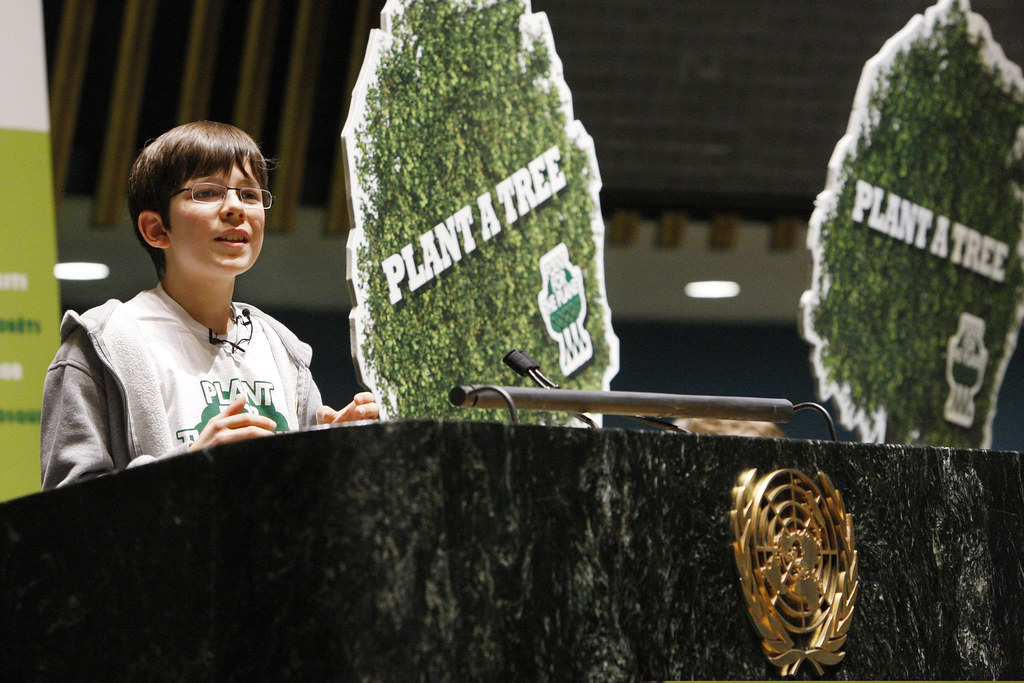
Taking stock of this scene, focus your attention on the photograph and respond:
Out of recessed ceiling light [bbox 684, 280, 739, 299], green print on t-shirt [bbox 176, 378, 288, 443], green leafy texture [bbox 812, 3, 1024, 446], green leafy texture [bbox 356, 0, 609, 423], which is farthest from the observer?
recessed ceiling light [bbox 684, 280, 739, 299]

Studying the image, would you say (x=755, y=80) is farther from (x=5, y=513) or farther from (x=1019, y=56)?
(x=5, y=513)

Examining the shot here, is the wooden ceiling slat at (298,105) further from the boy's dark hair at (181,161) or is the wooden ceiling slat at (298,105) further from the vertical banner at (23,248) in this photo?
the boy's dark hair at (181,161)

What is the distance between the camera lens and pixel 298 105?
457 centimetres

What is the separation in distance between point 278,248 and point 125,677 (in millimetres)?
3938

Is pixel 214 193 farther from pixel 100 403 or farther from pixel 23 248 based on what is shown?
pixel 23 248

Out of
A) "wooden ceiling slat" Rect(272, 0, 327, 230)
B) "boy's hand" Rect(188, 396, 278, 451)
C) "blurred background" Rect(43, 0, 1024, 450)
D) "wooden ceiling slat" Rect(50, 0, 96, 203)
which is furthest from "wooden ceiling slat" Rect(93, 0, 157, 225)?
"boy's hand" Rect(188, 396, 278, 451)

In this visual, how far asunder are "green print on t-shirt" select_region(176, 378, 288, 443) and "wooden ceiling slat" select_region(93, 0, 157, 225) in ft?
8.25

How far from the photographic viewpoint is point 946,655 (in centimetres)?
166

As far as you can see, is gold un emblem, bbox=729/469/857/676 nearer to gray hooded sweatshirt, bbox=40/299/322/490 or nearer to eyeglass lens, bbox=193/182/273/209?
gray hooded sweatshirt, bbox=40/299/322/490

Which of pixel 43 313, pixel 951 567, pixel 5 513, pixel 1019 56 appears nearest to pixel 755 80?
pixel 1019 56

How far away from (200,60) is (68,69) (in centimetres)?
44

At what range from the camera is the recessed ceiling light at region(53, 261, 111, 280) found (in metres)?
5.30

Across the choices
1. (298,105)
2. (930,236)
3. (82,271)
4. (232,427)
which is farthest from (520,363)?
(82,271)

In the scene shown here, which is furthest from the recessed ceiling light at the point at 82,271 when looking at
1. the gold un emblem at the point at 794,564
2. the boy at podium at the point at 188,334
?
the gold un emblem at the point at 794,564
